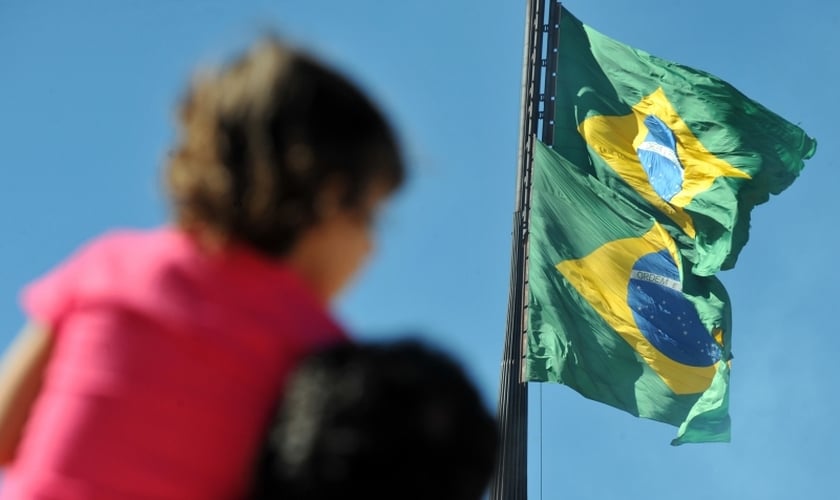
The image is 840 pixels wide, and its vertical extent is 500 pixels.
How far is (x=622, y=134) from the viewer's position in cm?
1125

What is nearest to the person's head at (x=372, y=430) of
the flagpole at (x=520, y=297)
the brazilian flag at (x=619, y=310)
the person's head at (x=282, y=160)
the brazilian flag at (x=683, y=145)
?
the person's head at (x=282, y=160)

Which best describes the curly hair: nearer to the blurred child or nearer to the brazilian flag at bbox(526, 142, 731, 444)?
the blurred child

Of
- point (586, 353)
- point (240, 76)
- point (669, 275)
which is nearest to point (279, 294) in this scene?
point (240, 76)

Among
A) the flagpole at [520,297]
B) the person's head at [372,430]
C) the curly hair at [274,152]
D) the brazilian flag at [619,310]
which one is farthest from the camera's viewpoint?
the brazilian flag at [619,310]

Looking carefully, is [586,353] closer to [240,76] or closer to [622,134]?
[622,134]

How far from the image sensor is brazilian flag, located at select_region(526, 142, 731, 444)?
10.2 meters

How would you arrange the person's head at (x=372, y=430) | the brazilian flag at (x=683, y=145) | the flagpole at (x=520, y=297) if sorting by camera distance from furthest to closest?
1. the brazilian flag at (x=683, y=145)
2. the flagpole at (x=520, y=297)
3. the person's head at (x=372, y=430)

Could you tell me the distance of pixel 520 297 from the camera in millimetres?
10531

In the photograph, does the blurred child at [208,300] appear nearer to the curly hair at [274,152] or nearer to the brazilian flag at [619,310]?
the curly hair at [274,152]

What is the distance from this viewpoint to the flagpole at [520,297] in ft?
30.6

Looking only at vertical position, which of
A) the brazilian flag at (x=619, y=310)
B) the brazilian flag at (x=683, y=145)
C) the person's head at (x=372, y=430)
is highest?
the brazilian flag at (x=683, y=145)

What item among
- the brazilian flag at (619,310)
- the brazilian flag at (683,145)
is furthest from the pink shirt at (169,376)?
the brazilian flag at (683,145)

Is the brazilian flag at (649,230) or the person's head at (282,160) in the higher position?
the brazilian flag at (649,230)

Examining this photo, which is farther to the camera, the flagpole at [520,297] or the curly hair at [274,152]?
the flagpole at [520,297]
